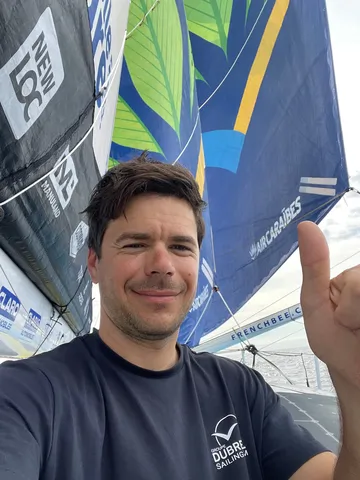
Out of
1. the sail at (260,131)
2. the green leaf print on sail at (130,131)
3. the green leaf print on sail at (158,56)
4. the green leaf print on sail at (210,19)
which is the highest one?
the green leaf print on sail at (210,19)

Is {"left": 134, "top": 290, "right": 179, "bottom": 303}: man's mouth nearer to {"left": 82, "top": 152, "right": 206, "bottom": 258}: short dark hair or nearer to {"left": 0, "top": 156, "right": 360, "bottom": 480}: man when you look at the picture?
{"left": 0, "top": 156, "right": 360, "bottom": 480}: man

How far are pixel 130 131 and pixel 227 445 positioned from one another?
8.71ft

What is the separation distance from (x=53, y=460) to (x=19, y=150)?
2.74ft

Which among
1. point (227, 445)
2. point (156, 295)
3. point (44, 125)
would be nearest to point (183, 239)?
point (156, 295)

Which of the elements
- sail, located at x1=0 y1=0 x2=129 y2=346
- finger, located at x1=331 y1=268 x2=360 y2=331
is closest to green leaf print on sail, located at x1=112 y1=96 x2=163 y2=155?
sail, located at x1=0 y1=0 x2=129 y2=346

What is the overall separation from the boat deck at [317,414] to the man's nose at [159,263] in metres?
1.70

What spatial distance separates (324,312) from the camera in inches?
23.8

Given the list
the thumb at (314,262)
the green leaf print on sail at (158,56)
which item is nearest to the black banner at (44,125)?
the thumb at (314,262)

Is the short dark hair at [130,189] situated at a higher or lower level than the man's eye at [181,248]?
higher

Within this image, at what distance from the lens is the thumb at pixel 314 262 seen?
60 centimetres

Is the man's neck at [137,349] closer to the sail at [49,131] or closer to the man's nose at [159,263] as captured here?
the man's nose at [159,263]

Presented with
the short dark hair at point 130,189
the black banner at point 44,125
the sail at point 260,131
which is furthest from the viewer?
the sail at point 260,131

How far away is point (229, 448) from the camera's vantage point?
800mm

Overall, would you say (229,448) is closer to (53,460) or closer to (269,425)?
(269,425)
